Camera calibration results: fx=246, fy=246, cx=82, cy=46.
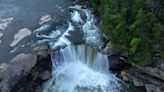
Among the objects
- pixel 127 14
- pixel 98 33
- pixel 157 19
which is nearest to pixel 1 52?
pixel 98 33

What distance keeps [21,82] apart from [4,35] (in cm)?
351

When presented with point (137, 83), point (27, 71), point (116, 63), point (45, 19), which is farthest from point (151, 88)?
point (45, 19)

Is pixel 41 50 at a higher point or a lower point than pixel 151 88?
higher

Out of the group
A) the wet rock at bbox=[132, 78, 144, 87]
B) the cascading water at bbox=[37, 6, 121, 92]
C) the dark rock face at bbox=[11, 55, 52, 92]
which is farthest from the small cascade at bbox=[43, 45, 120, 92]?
the wet rock at bbox=[132, 78, 144, 87]

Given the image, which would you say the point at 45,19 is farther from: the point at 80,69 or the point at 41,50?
the point at 80,69

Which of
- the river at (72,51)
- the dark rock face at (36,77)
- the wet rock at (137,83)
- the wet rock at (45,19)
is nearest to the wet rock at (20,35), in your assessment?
the river at (72,51)

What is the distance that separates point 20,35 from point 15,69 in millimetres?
2608

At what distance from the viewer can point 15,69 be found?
34.6ft

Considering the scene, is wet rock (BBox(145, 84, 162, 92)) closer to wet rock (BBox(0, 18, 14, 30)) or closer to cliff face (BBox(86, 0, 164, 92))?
cliff face (BBox(86, 0, 164, 92))

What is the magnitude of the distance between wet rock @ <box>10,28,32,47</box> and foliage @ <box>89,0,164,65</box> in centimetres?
407

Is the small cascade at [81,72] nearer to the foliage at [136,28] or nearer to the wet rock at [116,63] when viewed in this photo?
the wet rock at [116,63]

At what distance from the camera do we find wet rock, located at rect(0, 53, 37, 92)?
10133 mm

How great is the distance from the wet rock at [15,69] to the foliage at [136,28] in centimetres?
378

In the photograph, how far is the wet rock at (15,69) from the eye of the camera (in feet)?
33.2
